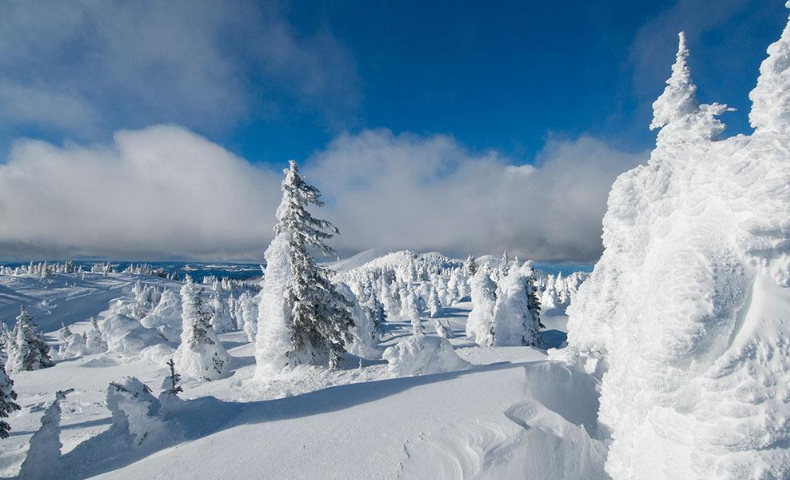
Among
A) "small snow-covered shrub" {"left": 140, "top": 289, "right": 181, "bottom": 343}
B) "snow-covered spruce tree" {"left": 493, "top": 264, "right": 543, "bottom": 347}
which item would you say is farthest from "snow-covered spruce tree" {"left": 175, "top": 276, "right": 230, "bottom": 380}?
"small snow-covered shrub" {"left": 140, "top": 289, "right": 181, "bottom": 343}

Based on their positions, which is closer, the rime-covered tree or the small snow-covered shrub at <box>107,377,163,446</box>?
the small snow-covered shrub at <box>107,377,163,446</box>

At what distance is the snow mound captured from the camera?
49.1 ft

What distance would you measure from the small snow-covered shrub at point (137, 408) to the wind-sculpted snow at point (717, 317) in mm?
10922

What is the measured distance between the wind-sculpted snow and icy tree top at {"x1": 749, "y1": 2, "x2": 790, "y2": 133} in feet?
0.05

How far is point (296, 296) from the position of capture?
62.1 ft

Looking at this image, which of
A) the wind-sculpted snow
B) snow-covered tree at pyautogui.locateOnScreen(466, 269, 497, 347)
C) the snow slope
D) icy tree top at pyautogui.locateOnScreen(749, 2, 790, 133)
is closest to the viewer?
the wind-sculpted snow

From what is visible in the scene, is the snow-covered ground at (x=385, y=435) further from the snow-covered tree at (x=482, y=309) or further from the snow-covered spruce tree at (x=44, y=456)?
the snow-covered tree at (x=482, y=309)

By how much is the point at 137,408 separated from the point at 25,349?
50.3m

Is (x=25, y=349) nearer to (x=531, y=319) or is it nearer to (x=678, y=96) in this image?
(x=531, y=319)

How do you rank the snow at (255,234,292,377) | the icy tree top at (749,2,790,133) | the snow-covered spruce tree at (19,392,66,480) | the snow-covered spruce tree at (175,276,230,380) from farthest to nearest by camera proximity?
1. the snow-covered spruce tree at (175,276,230,380)
2. the snow at (255,234,292,377)
3. the snow-covered spruce tree at (19,392,66,480)
4. the icy tree top at (749,2,790,133)

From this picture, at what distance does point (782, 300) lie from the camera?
4254 mm

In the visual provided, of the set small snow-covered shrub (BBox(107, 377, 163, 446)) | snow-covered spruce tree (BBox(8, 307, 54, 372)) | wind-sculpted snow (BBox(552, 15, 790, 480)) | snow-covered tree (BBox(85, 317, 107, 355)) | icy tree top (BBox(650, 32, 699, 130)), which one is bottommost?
snow-covered tree (BBox(85, 317, 107, 355))

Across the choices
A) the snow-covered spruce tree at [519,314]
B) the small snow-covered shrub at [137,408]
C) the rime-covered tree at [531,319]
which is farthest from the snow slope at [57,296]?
the rime-covered tree at [531,319]

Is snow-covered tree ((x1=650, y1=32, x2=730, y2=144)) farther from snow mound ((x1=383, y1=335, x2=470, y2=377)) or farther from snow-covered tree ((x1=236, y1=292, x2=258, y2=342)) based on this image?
snow-covered tree ((x1=236, y1=292, x2=258, y2=342))
